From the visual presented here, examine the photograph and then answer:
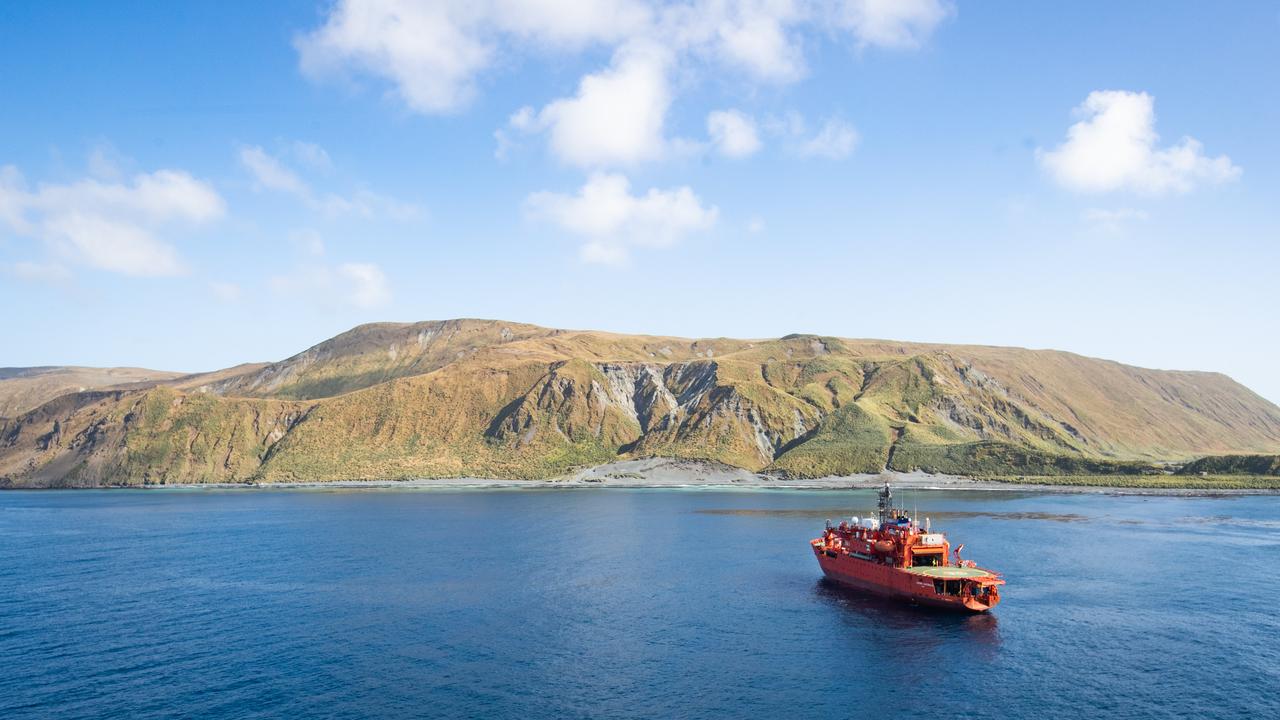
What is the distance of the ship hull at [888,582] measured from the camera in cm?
8500

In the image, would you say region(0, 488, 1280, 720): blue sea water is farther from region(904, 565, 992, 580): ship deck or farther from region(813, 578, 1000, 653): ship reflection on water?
region(904, 565, 992, 580): ship deck

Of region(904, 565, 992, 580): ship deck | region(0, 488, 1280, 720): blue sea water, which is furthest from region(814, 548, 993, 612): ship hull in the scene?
region(0, 488, 1280, 720): blue sea water

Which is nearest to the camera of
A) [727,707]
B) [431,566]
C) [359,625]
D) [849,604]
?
[727,707]

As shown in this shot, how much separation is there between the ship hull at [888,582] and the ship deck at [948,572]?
3.29ft

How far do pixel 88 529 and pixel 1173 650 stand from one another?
18266 centimetres

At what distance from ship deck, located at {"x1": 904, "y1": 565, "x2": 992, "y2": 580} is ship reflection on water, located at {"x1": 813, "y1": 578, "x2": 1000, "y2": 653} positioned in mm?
3917

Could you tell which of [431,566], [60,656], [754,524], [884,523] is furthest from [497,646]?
[754,524]

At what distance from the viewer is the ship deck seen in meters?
84.9

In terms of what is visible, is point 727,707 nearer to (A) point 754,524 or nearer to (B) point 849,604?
(B) point 849,604

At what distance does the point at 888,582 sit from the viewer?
93438 mm

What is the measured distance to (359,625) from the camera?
7831cm

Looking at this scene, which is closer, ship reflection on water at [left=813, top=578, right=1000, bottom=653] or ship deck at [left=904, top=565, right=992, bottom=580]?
ship reflection on water at [left=813, top=578, right=1000, bottom=653]

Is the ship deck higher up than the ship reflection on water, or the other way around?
the ship deck

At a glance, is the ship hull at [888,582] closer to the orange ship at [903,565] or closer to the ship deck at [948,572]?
the orange ship at [903,565]
